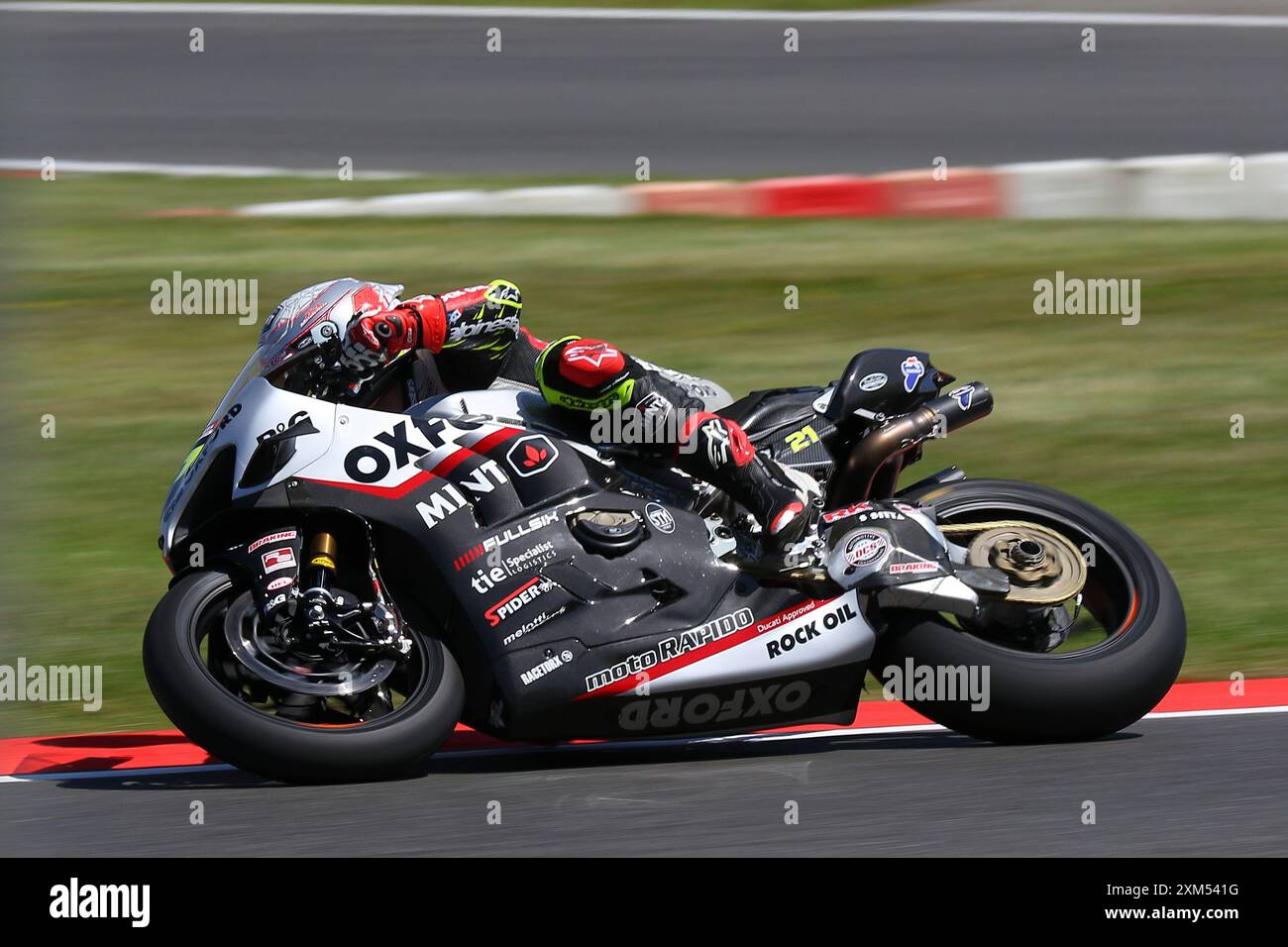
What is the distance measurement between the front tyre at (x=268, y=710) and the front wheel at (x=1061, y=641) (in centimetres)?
121

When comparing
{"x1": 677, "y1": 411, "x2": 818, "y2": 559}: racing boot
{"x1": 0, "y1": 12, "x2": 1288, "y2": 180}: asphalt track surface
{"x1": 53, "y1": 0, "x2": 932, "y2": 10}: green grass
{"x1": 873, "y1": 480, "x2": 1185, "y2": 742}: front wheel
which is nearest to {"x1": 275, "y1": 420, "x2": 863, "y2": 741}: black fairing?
{"x1": 677, "y1": 411, "x2": 818, "y2": 559}: racing boot

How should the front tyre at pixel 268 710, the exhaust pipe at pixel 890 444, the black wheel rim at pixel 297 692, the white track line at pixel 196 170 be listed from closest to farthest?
the front tyre at pixel 268 710
the black wheel rim at pixel 297 692
the exhaust pipe at pixel 890 444
the white track line at pixel 196 170

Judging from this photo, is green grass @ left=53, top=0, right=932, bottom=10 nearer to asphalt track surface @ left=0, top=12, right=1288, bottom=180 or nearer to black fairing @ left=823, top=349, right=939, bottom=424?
asphalt track surface @ left=0, top=12, right=1288, bottom=180

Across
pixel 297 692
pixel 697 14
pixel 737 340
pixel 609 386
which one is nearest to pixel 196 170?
pixel 737 340

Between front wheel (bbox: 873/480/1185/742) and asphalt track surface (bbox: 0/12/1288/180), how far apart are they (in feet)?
27.1

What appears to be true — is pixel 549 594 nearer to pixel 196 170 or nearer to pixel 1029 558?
pixel 1029 558

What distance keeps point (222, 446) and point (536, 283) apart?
21.1 ft

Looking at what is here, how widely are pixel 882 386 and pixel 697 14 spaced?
12497 millimetres

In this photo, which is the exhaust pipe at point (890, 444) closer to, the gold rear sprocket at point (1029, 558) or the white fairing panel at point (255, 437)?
the gold rear sprocket at point (1029, 558)

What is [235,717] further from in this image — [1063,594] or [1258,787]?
[1258,787]

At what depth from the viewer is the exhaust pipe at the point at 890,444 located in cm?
542

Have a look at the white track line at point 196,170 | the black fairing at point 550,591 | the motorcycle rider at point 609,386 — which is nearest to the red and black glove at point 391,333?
the motorcycle rider at point 609,386

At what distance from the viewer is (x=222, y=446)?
A: 5.04 m
